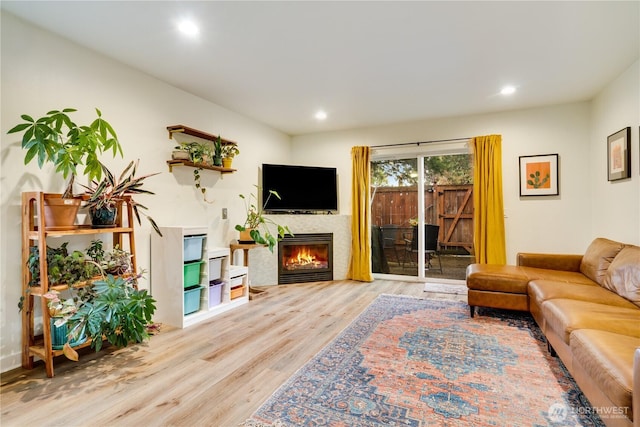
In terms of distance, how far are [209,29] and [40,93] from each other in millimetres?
1360

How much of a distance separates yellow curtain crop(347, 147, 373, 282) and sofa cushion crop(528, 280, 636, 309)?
8.11 ft

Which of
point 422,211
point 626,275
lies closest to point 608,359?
point 626,275

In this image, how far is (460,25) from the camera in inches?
92.7

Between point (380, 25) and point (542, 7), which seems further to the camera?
point (380, 25)

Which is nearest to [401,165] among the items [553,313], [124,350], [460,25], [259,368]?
[460,25]

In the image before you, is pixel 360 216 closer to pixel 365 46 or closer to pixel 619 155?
pixel 365 46

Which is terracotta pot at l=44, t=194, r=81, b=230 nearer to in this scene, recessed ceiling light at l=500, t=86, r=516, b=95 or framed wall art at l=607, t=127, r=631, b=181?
recessed ceiling light at l=500, t=86, r=516, b=95

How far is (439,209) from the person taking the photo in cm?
480

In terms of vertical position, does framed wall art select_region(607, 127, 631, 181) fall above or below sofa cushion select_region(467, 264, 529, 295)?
above

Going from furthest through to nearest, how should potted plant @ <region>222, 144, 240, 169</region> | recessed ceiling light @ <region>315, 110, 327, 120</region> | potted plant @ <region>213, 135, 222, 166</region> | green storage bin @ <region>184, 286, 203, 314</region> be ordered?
recessed ceiling light @ <region>315, 110, 327, 120</region> < potted plant @ <region>222, 144, 240, 169</region> < potted plant @ <region>213, 135, 222, 166</region> < green storage bin @ <region>184, 286, 203, 314</region>

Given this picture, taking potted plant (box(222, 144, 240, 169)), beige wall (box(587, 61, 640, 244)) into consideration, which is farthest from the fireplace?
beige wall (box(587, 61, 640, 244))

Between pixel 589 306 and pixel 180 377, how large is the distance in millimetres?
2765

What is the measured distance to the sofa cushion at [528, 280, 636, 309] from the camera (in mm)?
2270

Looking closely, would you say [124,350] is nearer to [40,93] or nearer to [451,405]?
[40,93]
